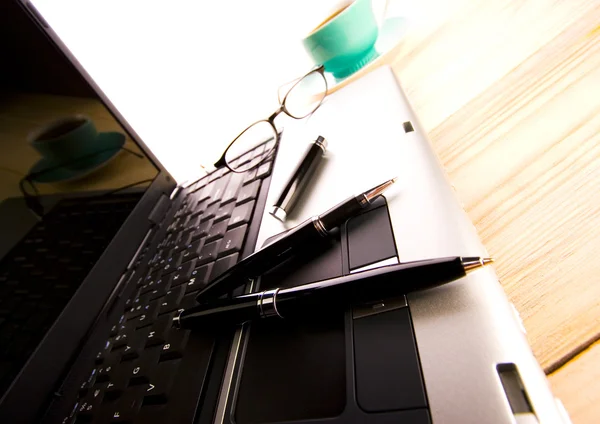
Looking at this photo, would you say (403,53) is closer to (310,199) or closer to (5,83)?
(310,199)

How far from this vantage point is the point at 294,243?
29cm

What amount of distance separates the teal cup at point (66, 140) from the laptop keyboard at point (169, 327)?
166mm

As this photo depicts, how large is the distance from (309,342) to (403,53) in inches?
17.6

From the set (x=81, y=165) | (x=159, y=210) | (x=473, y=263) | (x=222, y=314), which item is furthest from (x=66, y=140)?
(x=473, y=263)

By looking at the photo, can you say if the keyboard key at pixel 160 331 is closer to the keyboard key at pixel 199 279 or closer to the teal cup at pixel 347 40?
the keyboard key at pixel 199 279

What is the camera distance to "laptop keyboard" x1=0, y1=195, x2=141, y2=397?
1.18 feet

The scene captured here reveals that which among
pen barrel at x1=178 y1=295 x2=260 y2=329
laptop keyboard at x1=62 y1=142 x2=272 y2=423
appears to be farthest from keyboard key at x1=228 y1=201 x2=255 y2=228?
pen barrel at x1=178 y1=295 x2=260 y2=329

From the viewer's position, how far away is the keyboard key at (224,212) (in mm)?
418

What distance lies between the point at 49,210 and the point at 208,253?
0.23m

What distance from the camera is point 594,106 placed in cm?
29

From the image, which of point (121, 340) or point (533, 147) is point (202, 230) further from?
point (533, 147)

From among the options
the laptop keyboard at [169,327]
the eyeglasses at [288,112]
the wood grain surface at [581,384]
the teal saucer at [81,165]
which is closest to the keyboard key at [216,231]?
the laptop keyboard at [169,327]

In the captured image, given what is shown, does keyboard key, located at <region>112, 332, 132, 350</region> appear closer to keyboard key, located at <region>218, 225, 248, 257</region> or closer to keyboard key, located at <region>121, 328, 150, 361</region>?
keyboard key, located at <region>121, 328, 150, 361</region>

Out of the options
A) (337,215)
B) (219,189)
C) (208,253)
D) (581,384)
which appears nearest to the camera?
(581,384)
